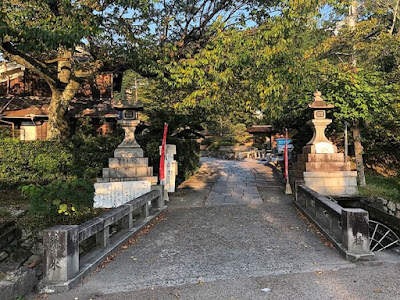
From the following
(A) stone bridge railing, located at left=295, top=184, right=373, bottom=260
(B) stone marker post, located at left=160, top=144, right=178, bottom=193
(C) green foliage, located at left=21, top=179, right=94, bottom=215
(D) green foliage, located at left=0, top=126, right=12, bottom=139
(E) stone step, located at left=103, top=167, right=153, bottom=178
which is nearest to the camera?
(A) stone bridge railing, located at left=295, top=184, right=373, bottom=260

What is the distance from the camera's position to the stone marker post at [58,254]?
3.67 m

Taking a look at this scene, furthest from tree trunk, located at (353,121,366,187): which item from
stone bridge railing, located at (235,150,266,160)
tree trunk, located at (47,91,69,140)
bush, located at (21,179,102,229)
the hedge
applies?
stone bridge railing, located at (235,150,266,160)

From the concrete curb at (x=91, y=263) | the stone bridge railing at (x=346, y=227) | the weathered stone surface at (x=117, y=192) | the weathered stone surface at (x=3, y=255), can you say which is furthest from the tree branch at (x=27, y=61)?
the stone bridge railing at (x=346, y=227)

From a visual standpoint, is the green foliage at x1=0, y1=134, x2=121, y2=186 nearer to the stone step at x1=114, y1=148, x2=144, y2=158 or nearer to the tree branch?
the tree branch

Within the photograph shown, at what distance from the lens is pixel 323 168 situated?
956cm

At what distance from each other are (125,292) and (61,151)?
9.58 metres

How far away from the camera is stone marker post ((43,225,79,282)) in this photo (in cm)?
367

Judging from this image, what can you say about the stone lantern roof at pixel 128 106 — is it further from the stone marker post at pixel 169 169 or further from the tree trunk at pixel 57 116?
the tree trunk at pixel 57 116

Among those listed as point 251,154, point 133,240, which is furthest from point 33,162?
point 251,154

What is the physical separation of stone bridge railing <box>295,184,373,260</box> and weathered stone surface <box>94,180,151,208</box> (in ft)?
15.3

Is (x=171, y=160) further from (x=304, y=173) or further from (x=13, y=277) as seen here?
(x=13, y=277)

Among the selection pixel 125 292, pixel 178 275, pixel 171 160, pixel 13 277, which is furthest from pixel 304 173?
pixel 13 277

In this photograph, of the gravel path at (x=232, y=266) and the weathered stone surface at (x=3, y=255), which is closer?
the gravel path at (x=232, y=266)

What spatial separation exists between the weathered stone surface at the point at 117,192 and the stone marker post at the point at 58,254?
4947 millimetres
